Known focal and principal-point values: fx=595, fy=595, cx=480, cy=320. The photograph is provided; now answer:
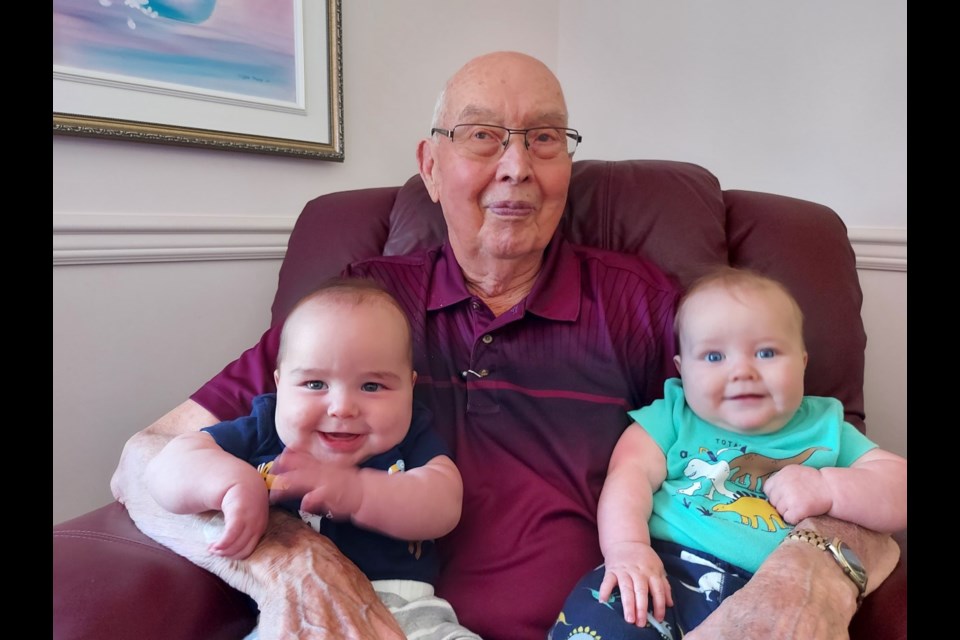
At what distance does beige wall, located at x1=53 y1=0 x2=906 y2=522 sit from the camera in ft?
5.11

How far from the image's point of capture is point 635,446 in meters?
1.13

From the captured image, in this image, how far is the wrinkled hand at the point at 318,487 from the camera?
0.88 meters

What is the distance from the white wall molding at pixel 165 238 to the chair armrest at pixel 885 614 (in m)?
1.71

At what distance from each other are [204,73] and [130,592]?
4.48ft

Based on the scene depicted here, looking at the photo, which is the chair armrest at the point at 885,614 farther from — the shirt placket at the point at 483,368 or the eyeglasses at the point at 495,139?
the eyeglasses at the point at 495,139

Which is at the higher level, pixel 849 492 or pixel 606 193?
pixel 606 193

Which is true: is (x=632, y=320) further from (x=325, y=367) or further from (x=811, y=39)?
(x=811, y=39)

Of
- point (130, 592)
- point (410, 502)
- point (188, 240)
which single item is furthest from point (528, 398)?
point (188, 240)

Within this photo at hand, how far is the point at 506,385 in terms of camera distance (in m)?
1.19

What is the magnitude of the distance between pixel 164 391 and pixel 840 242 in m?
A: 1.81

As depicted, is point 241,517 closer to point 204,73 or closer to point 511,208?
point 511,208

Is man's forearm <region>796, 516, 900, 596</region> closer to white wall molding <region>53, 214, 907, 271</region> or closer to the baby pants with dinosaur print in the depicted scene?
the baby pants with dinosaur print
